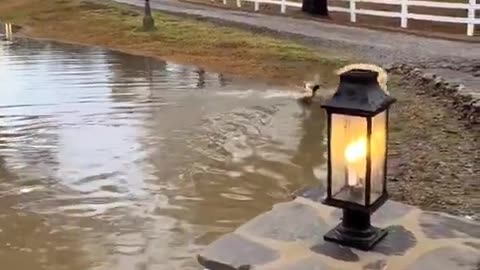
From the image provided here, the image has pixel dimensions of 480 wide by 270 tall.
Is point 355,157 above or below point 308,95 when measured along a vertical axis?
above

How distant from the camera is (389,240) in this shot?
134 inches

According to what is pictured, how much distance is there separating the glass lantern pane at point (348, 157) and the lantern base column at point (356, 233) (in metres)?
0.09

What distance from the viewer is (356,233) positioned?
3.33 meters

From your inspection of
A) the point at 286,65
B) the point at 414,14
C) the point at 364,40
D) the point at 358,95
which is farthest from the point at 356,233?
the point at 414,14

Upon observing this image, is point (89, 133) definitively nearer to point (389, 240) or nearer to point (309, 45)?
point (389, 240)

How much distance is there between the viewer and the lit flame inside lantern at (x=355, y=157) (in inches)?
124

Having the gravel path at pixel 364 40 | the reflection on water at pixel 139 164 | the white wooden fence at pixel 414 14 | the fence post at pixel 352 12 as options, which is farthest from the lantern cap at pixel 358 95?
the fence post at pixel 352 12

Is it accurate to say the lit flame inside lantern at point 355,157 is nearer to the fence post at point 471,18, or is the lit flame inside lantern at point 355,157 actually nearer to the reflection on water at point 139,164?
the reflection on water at point 139,164

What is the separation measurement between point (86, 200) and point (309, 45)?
7610 mm

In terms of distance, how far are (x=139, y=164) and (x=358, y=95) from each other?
3.43 meters

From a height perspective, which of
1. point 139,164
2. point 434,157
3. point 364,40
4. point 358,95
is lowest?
point 139,164

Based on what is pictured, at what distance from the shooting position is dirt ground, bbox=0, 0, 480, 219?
17.0ft

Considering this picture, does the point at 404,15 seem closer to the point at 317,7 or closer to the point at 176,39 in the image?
the point at 317,7

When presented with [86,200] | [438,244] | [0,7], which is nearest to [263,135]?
[86,200]
